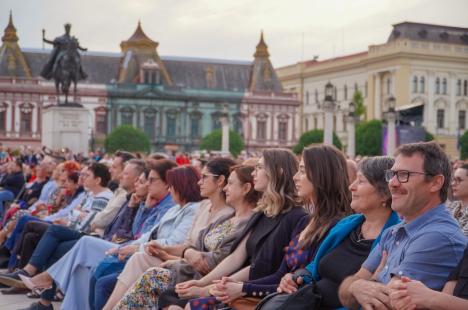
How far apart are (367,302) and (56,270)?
431 cm

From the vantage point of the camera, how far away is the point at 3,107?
3113 inches

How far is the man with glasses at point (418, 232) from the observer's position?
14.5 feet

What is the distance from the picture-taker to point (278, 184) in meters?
6.23

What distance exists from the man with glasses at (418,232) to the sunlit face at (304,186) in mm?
1008

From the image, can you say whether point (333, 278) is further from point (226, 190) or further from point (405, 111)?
point (405, 111)

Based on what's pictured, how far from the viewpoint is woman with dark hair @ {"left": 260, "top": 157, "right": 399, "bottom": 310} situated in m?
5.07

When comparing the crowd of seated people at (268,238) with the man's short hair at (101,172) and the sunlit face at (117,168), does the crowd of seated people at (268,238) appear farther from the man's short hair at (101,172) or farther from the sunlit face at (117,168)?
the sunlit face at (117,168)

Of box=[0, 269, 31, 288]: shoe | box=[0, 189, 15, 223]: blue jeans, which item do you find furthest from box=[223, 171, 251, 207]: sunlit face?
box=[0, 189, 15, 223]: blue jeans

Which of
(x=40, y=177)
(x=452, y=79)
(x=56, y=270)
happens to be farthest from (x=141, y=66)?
(x=56, y=270)

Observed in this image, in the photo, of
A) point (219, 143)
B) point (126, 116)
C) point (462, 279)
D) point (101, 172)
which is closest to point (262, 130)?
point (126, 116)

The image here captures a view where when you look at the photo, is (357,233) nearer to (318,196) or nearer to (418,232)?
(318,196)

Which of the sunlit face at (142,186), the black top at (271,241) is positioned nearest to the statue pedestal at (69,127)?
the sunlit face at (142,186)

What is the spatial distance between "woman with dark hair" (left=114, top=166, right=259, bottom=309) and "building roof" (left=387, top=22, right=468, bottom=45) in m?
75.6

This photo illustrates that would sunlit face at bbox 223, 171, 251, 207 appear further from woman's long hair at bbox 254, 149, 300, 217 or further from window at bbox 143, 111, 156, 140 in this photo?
window at bbox 143, 111, 156, 140
